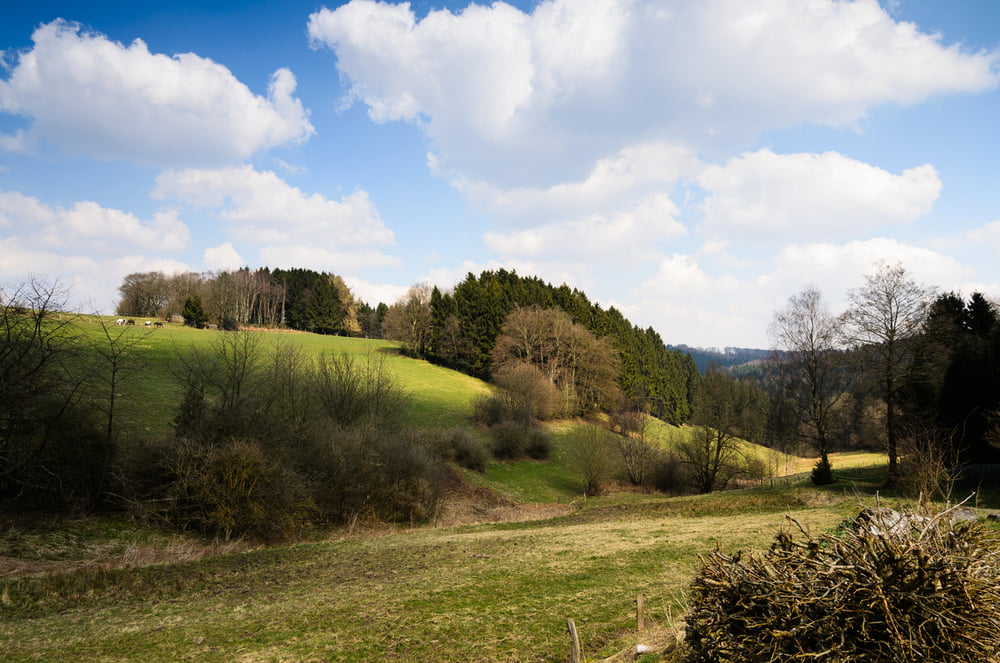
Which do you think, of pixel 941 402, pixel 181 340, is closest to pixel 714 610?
pixel 941 402

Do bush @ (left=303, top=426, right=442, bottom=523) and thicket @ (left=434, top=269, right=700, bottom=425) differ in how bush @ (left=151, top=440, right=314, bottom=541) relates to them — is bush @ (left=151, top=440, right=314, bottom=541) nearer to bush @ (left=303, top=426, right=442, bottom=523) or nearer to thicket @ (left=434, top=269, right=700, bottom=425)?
bush @ (left=303, top=426, right=442, bottom=523)

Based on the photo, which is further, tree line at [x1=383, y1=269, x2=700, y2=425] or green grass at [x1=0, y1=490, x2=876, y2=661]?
tree line at [x1=383, y1=269, x2=700, y2=425]

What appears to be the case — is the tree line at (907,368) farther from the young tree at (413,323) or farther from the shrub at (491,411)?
the young tree at (413,323)

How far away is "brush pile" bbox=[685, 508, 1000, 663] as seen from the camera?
324cm

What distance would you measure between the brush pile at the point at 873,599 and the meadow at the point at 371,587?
0.65 m

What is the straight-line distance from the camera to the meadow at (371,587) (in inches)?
353

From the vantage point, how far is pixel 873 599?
337cm

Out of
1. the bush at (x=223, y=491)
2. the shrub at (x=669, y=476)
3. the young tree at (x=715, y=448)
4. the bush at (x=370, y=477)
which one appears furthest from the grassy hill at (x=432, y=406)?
the bush at (x=370, y=477)

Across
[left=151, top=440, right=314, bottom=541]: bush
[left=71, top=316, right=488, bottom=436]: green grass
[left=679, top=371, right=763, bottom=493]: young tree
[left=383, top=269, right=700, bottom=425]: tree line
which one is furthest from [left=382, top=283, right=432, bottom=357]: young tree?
[left=151, top=440, right=314, bottom=541]: bush

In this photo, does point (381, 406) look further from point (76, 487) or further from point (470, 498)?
point (76, 487)

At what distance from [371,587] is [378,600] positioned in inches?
55.5

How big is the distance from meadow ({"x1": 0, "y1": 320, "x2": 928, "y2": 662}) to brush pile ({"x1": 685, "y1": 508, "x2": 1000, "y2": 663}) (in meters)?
0.65

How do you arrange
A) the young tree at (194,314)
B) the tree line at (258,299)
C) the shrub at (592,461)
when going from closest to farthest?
the shrub at (592,461) → the young tree at (194,314) → the tree line at (258,299)

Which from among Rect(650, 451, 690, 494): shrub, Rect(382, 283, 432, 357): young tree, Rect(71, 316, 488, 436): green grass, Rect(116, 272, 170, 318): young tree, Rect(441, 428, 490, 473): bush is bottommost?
Rect(650, 451, 690, 494): shrub
